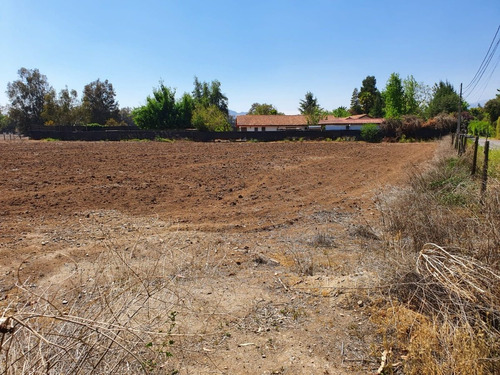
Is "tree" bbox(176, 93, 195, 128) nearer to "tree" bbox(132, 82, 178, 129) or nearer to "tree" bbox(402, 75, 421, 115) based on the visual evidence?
"tree" bbox(132, 82, 178, 129)

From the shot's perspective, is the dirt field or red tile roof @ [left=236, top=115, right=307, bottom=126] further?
red tile roof @ [left=236, top=115, right=307, bottom=126]

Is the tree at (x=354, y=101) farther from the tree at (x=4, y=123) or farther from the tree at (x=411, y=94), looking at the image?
the tree at (x=4, y=123)

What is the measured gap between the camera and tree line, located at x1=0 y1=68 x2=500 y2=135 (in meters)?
48.8

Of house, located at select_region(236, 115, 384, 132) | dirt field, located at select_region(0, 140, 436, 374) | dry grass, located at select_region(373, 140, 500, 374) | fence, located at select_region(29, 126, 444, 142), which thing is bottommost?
dirt field, located at select_region(0, 140, 436, 374)

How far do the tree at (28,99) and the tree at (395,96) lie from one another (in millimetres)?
68755

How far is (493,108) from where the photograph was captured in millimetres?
51125

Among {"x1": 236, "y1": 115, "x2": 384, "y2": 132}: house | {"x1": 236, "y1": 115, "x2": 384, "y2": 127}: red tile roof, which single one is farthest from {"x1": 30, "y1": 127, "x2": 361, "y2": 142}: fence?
{"x1": 236, "y1": 115, "x2": 384, "y2": 127}: red tile roof

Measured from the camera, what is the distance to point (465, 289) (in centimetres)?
375

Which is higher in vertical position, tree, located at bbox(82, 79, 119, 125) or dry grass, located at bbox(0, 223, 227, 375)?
tree, located at bbox(82, 79, 119, 125)

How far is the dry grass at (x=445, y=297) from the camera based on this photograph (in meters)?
3.29

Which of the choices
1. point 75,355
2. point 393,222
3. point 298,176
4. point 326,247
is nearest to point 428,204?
point 393,222

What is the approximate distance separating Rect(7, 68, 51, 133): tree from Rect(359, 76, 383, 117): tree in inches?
2774

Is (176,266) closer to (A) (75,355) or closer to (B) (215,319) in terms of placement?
(B) (215,319)

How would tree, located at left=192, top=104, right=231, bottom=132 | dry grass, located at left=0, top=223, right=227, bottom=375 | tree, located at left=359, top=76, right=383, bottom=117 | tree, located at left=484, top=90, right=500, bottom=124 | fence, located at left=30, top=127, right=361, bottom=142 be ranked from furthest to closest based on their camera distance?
tree, located at left=359, top=76, right=383, bottom=117 < tree, located at left=484, top=90, right=500, bottom=124 < tree, located at left=192, top=104, right=231, bottom=132 < fence, located at left=30, top=127, right=361, bottom=142 < dry grass, located at left=0, top=223, right=227, bottom=375
